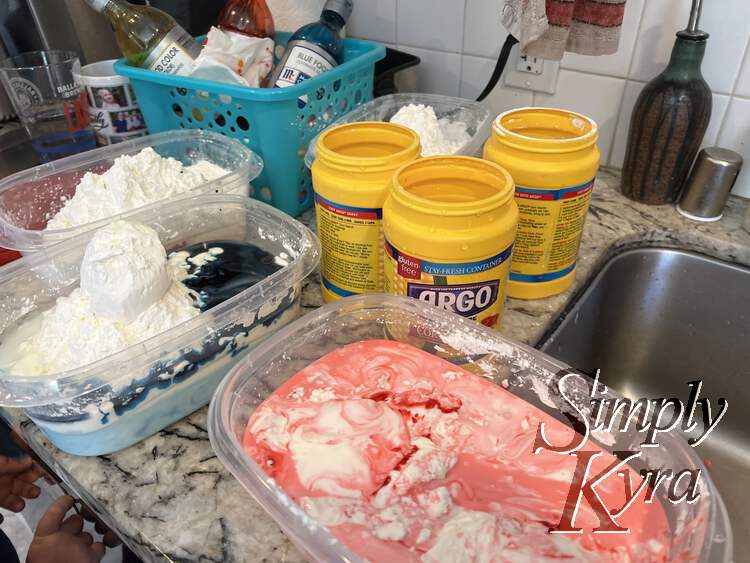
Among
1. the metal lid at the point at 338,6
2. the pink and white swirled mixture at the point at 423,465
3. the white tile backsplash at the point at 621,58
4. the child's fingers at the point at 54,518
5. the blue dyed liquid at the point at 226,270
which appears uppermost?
the metal lid at the point at 338,6

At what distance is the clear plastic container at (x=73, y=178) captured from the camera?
69cm

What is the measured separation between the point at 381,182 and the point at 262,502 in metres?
0.34

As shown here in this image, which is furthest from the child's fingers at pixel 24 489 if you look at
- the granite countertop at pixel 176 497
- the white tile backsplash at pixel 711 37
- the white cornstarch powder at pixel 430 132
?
the white tile backsplash at pixel 711 37

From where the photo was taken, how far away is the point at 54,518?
2.87 feet

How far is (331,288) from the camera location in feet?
2.33

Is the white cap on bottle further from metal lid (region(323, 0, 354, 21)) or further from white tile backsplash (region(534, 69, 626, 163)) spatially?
white tile backsplash (region(534, 69, 626, 163))

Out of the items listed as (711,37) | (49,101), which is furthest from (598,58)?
(49,101)

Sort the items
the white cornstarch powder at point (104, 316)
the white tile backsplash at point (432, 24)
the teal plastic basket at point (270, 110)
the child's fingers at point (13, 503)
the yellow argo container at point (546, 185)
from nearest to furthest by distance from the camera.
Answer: the white cornstarch powder at point (104, 316), the yellow argo container at point (546, 185), the teal plastic basket at point (270, 110), the child's fingers at point (13, 503), the white tile backsplash at point (432, 24)

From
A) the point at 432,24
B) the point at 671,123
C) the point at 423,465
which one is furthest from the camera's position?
the point at 432,24

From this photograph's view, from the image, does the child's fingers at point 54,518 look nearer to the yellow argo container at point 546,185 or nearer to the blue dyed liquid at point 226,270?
the blue dyed liquid at point 226,270

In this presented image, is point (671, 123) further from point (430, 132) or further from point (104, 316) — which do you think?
point (104, 316)

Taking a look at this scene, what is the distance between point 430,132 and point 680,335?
510 mm

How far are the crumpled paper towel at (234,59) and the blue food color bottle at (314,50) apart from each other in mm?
49

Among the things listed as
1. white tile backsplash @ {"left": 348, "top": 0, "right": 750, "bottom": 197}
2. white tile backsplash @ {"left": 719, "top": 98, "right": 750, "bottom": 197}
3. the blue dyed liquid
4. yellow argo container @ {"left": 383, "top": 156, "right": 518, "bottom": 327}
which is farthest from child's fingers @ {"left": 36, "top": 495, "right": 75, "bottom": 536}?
white tile backsplash @ {"left": 719, "top": 98, "right": 750, "bottom": 197}
